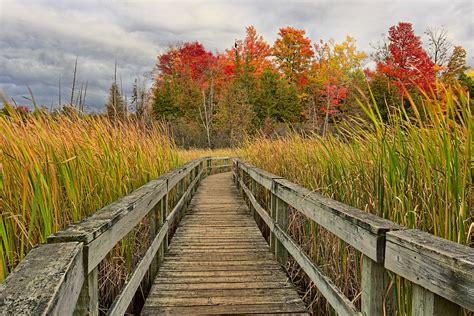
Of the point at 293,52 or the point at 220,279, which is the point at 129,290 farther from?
the point at 293,52

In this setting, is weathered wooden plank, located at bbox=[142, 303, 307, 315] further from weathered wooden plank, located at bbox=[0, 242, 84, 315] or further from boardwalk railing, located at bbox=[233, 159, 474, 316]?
weathered wooden plank, located at bbox=[0, 242, 84, 315]

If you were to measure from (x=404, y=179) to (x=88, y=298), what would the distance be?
163cm

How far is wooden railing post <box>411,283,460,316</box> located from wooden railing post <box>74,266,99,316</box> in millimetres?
1243

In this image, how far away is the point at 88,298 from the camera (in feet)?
4.18

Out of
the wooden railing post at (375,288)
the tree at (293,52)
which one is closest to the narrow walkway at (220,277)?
the wooden railing post at (375,288)

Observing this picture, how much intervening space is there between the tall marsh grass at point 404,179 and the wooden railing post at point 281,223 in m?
0.18

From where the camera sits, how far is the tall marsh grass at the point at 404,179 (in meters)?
1.45

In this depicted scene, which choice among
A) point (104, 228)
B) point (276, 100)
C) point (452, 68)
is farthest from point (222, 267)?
point (276, 100)

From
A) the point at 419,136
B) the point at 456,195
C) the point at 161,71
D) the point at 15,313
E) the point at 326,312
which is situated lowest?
the point at 326,312

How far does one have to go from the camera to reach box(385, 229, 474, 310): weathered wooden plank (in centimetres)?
88

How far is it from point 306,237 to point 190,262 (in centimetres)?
129

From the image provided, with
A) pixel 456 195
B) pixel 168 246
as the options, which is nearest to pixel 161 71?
pixel 168 246

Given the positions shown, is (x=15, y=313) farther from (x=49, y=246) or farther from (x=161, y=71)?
(x=161, y=71)

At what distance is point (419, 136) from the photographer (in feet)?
6.51
